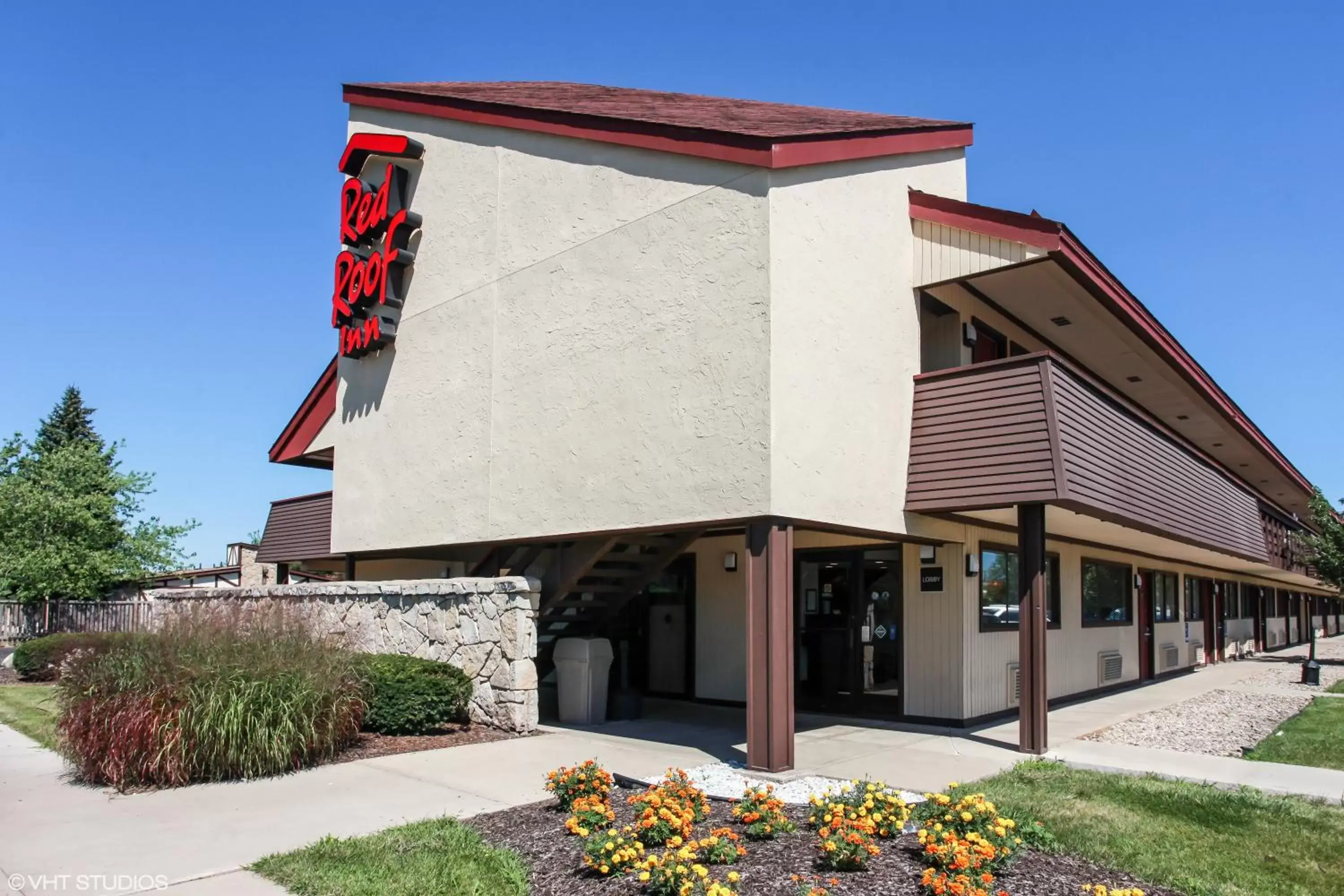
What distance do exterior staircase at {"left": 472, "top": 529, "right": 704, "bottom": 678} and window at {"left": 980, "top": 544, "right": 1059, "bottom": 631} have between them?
12.5ft

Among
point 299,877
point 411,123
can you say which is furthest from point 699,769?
point 411,123

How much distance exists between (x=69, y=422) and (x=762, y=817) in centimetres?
5125

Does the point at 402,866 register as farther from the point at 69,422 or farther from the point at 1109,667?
the point at 69,422

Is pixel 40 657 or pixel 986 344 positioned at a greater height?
pixel 986 344

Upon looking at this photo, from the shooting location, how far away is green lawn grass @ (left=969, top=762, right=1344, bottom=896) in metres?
5.93

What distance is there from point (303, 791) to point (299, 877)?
282 cm

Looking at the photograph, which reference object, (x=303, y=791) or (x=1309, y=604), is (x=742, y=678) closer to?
(x=303, y=791)

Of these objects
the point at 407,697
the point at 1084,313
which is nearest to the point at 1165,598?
the point at 1084,313

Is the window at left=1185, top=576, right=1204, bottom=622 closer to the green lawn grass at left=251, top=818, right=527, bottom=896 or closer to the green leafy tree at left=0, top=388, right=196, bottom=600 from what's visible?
the green lawn grass at left=251, top=818, right=527, bottom=896

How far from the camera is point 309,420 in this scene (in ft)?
63.5

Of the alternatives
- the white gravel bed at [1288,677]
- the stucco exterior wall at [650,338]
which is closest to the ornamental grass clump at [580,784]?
the stucco exterior wall at [650,338]

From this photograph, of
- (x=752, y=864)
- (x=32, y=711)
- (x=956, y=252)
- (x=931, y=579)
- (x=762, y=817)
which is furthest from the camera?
(x=32, y=711)

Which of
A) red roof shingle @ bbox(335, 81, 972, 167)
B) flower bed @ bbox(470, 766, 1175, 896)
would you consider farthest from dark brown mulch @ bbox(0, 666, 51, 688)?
flower bed @ bbox(470, 766, 1175, 896)

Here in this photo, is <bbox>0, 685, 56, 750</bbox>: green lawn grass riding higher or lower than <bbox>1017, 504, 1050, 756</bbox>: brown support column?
lower
